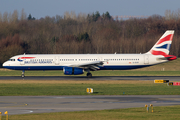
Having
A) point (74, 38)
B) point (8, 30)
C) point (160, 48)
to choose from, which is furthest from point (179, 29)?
point (160, 48)

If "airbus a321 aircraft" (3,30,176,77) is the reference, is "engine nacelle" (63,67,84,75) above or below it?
below

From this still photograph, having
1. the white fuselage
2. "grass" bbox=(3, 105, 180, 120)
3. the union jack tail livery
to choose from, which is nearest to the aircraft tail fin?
the union jack tail livery

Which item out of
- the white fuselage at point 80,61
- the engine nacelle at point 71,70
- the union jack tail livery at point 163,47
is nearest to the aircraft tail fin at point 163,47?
the union jack tail livery at point 163,47

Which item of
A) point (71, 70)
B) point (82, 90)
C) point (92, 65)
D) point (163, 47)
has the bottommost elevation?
point (82, 90)

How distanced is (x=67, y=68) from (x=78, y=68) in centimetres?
177

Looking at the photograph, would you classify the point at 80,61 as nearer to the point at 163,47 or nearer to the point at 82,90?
the point at 163,47

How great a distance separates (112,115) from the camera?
17359 millimetres

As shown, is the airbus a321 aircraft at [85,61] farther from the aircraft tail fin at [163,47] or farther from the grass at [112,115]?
the grass at [112,115]

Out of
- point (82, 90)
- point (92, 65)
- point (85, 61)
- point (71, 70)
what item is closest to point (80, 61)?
point (85, 61)

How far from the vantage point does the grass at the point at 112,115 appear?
54.4 feet

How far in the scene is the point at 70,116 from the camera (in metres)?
17.1

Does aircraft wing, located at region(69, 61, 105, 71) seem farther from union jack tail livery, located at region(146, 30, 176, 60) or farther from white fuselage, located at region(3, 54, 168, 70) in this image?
union jack tail livery, located at region(146, 30, 176, 60)

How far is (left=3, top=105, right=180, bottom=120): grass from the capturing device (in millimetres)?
16594

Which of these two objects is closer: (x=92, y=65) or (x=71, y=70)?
(x=71, y=70)
